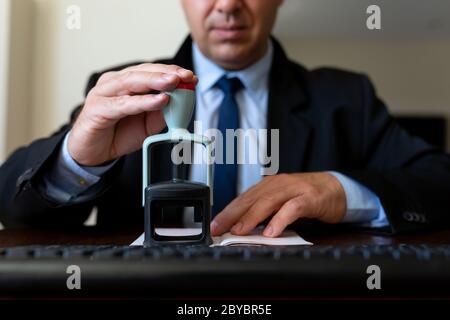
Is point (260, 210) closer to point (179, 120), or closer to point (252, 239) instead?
point (252, 239)

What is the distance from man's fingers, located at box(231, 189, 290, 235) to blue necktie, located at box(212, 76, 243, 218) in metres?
0.16

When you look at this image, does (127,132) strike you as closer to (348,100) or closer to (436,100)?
(348,100)

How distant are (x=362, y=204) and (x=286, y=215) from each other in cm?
16

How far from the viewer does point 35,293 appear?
0.32 metres

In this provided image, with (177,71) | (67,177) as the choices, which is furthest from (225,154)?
(177,71)

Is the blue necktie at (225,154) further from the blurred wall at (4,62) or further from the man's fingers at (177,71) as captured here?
the blurred wall at (4,62)

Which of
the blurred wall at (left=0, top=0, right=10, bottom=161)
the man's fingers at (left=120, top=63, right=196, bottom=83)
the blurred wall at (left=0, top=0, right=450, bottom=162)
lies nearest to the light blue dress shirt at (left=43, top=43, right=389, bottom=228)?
the man's fingers at (left=120, top=63, right=196, bottom=83)

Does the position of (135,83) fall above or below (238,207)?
above

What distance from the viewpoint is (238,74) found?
0.89 meters

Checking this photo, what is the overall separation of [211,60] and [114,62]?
0.37 meters

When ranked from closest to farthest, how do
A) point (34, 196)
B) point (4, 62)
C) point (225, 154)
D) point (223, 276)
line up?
point (223, 276)
point (34, 196)
point (225, 154)
point (4, 62)

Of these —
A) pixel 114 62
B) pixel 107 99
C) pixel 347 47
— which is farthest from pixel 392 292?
pixel 347 47

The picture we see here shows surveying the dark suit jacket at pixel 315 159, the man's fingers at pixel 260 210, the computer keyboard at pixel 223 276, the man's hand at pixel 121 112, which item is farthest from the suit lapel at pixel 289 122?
the computer keyboard at pixel 223 276
